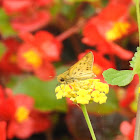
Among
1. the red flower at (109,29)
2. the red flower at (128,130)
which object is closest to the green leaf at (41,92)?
the red flower at (109,29)

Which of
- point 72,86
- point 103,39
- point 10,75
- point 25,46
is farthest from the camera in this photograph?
point 10,75

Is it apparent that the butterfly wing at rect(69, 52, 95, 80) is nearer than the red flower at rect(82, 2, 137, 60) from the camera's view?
Yes

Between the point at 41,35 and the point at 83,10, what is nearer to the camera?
the point at 41,35

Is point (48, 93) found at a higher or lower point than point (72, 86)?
higher

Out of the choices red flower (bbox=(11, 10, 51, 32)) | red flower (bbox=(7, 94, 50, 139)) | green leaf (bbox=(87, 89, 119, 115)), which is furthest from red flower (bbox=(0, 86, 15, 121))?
red flower (bbox=(11, 10, 51, 32))

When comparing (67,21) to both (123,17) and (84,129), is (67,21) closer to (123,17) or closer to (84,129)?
(123,17)

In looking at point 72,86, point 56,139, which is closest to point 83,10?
point 56,139

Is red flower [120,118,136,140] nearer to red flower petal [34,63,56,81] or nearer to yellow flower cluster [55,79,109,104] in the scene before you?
yellow flower cluster [55,79,109,104]
